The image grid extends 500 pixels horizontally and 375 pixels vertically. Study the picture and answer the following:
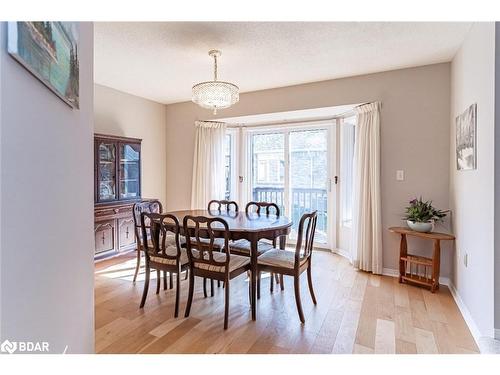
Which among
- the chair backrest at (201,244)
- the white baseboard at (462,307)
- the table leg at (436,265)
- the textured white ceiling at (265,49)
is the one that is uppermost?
the textured white ceiling at (265,49)

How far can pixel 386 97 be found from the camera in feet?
10.6

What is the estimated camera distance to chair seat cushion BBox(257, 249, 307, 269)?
231 cm

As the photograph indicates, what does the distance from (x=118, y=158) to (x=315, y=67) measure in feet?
9.17

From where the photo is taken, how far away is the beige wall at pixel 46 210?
704mm

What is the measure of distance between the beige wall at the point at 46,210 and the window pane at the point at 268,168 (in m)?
3.50

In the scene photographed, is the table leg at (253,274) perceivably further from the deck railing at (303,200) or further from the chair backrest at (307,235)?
the deck railing at (303,200)

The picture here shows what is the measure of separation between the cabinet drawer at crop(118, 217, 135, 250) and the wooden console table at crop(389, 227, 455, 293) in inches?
134

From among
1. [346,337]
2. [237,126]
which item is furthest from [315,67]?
[346,337]

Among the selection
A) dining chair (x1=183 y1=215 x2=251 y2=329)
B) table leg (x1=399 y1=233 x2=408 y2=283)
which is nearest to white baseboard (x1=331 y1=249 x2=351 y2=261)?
table leg (x1=399 y1=233 x2=408 y2=283)

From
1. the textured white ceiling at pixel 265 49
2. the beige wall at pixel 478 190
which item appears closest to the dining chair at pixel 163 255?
the textured white ceiling at pixel 265 49

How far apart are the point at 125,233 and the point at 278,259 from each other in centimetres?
251

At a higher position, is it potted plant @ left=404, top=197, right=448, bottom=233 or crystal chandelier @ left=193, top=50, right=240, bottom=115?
crystal chandelier @ left=193, top=50, right=240, bottom=115

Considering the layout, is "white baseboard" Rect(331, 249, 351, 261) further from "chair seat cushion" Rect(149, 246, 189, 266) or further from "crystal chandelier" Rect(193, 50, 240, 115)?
"crystal chandelier" Rect(193, 50, 240, 115)
